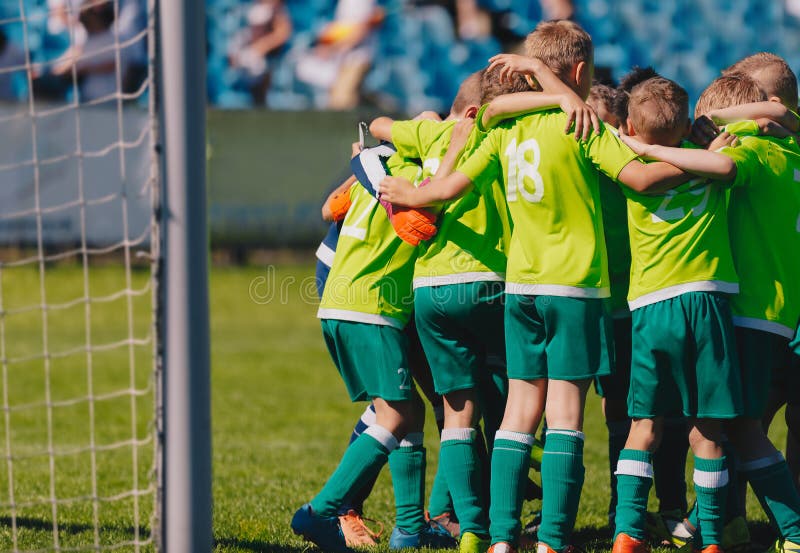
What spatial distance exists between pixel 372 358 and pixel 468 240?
24.3 inches

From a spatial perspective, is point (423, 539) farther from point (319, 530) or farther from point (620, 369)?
point (620, 369)

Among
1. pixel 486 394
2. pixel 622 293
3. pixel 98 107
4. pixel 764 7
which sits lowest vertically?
pixel 486 394

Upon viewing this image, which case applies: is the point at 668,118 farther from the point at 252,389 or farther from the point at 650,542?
the point at 252,389

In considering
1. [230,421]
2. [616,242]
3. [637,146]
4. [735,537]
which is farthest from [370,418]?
[230,421]

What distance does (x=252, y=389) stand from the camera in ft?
34.8

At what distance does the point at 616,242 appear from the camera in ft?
13.8

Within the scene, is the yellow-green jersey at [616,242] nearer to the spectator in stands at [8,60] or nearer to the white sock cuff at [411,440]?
the white sock cuff at [411,440]

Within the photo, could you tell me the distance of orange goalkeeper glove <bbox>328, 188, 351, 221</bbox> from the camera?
4602 mm

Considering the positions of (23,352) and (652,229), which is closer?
(652,229)

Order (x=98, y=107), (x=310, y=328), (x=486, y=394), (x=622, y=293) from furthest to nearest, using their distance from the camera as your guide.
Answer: (x=98, y=107) < (x=310, y=328) < (x=486, y=394) < (x=622, y=293)

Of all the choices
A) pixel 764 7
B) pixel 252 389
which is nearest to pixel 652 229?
pixel 252 389

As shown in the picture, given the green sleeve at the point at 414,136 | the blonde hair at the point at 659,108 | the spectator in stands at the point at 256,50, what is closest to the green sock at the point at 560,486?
the blonde hair at the point at 659,108

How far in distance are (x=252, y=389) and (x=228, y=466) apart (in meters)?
3.85

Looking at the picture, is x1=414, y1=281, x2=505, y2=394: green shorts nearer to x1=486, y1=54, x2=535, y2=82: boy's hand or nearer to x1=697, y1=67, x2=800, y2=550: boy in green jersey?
x1=486, y1=54, x2=535, y2=82: boy's hand
